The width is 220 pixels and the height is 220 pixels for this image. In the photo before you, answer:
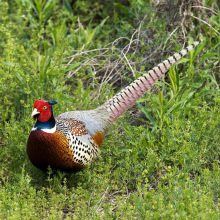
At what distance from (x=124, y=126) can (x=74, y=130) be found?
696mm

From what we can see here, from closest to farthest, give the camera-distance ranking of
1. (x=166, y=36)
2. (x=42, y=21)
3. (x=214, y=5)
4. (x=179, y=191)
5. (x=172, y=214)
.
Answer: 1. (x=172, y=214)
2. (x=179, y=191)
3. (x=166, y=36)
4. (x=214, y=5)
5. (x=42, y=21)

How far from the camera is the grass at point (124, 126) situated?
151 inches

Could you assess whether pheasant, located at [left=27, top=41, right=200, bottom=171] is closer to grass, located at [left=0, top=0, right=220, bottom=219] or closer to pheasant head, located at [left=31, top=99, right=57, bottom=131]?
pheasant head, located at [left=31, top=99, right=57, bottom=131]

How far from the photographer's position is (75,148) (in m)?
4.19

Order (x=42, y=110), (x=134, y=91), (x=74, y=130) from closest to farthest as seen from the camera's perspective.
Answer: (x=42, y=110) → (x=74, y=130) → (x=134, y=91)

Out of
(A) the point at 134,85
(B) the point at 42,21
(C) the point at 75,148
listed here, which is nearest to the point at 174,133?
(A) the point at 134,85

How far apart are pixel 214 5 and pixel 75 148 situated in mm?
2983

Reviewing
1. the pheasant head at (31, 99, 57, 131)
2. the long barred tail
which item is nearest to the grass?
the long barred tail

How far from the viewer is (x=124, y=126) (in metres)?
4.82

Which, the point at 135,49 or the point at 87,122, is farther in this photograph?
the point at 135,49

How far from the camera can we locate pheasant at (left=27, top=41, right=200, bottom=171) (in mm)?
4051

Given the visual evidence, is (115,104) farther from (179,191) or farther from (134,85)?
(179,191)

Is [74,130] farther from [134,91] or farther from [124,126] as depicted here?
[134,91]

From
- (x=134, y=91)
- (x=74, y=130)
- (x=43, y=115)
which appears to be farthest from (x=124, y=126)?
(x=43, y=115)
